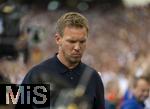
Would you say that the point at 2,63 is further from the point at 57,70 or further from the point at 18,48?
the point at 57,70

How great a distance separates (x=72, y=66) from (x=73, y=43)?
0.54 ft

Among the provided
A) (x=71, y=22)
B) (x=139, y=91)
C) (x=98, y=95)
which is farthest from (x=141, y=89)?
(x=71, y=22)

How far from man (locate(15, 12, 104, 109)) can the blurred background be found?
4675mm

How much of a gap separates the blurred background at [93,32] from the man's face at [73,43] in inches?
185

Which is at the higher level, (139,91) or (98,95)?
(98,95)

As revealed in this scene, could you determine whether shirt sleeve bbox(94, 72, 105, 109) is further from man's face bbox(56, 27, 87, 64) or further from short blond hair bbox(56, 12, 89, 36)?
short blond hair bbox(56, 12, 89, 36)

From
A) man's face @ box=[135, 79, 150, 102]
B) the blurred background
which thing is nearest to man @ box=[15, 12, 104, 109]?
man's face @ box=[135, 79, 150, 102]

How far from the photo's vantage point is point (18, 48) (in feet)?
38.9

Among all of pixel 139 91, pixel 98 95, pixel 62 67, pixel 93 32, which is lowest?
pixel 93 32

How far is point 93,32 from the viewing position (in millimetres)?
15789

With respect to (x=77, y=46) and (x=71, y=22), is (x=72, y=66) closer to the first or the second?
(x=77, y=46)

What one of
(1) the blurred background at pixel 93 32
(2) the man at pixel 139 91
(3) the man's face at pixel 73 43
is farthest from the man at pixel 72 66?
(1) the blurred background at pixel 93 32

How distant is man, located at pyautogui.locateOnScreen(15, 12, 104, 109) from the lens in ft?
13.9

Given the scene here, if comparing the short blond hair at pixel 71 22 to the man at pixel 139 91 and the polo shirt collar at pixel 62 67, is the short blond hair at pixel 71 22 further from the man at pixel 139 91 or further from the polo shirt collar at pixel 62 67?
the man at pixel 139 91
